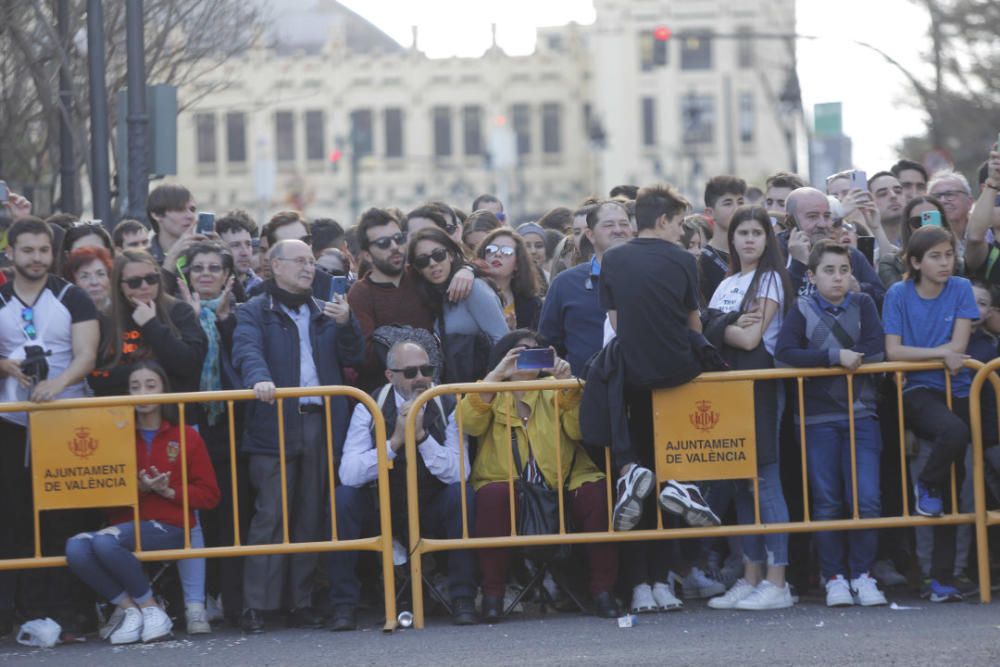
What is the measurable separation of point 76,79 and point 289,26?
74.0 m

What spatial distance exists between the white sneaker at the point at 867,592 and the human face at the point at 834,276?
4.55 feet

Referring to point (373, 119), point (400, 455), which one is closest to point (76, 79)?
point (400, 455)

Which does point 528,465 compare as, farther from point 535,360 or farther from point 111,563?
point 111,563

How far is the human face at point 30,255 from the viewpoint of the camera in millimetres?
9086

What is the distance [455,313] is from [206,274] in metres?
1.36

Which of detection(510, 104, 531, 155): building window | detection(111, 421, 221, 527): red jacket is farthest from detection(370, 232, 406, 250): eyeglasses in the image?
detection(510, 104, 531, 155): building window

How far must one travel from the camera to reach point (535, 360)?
8766 mm

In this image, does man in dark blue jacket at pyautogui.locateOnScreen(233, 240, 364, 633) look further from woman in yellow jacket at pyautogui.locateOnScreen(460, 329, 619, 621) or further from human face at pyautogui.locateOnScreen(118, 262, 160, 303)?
woman in yellow jacket at pyautogui.locateOnScreen(460, 329, 619, 621)

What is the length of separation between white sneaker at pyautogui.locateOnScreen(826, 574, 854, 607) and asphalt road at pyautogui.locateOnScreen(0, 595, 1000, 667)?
2.2 inches

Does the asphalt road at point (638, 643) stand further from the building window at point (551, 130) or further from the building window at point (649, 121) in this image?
the building window at point (551, 130)

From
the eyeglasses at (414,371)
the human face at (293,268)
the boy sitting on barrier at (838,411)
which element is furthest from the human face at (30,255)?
the boy sitting on barrier at (838,411)

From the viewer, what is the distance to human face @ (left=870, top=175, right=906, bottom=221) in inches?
439

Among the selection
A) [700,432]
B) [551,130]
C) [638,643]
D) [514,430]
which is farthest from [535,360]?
[551,130]

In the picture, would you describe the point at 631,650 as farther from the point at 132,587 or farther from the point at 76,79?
the point at 76,79
